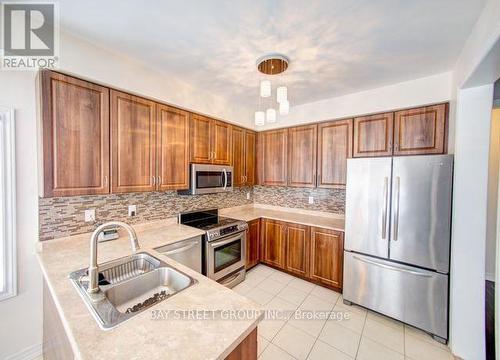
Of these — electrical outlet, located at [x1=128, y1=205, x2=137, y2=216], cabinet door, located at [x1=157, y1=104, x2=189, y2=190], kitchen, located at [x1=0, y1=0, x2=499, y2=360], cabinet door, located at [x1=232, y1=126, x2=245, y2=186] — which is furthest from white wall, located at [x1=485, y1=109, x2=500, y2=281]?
electrical outlet, located at [x1=128, y1=205, x2=137, y2=216]

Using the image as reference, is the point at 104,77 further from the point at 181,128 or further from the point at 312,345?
the point at 312,345

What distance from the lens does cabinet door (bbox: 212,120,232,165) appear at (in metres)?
2.78

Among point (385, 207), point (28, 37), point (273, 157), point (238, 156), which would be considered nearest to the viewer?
point (28, 37)

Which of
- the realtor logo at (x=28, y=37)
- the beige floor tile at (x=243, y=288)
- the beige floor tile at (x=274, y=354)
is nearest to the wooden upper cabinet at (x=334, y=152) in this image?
the beige floor tile at (x=243, y=288)

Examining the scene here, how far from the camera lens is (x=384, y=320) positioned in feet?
6.94

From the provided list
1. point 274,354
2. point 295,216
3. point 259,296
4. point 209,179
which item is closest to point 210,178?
point 209,179

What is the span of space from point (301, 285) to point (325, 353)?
1.01m

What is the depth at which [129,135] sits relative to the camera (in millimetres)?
1927

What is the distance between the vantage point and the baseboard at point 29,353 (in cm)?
157

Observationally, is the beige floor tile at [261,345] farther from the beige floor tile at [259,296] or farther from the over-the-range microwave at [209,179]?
the over-the-range microwave at [209,179]

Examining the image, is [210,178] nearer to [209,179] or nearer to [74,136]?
[209,179]

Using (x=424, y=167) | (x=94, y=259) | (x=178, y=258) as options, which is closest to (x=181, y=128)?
(x=178, y=258)

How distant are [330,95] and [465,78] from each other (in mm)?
1321

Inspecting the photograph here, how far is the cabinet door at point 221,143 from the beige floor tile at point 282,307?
6.17 feet
